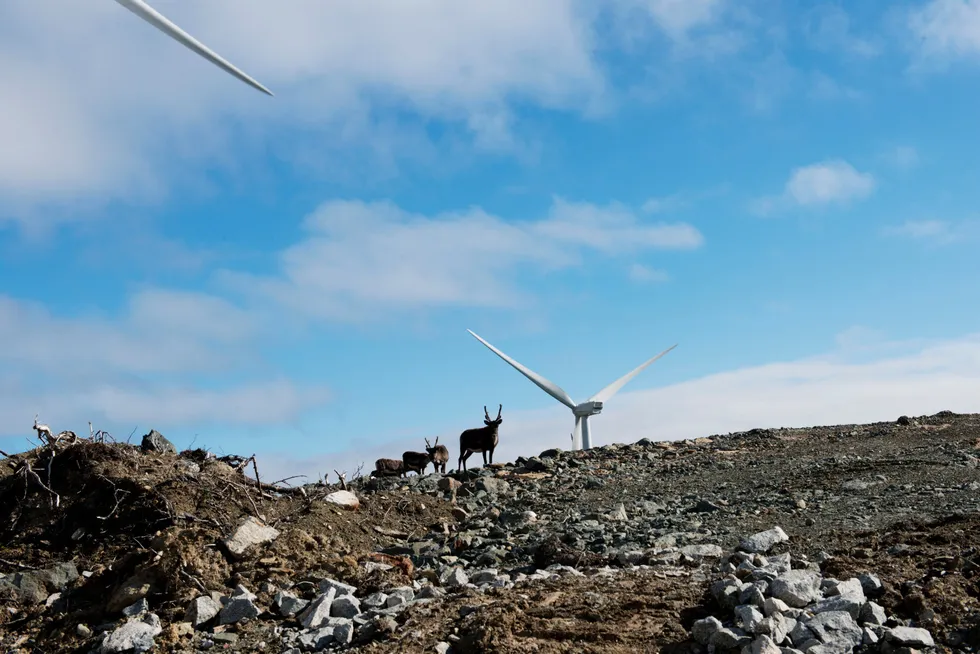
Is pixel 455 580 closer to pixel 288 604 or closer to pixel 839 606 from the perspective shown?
pixel 288 604

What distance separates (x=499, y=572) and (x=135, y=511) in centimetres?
467

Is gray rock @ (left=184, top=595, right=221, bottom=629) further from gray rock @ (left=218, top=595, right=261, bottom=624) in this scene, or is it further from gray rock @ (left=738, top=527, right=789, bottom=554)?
gray rock @ (left=738, top=527, right=789, bottom=554)

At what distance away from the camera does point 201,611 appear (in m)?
7.93

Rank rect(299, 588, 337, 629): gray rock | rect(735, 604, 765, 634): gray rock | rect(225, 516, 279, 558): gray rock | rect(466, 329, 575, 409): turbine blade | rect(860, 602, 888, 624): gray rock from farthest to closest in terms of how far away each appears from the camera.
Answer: rect(466, 329, 575, 409): turbine blade → rect(225, 516, 279, 558): gray rock → rect(299, 588, 337, 629): gray rock → rect(860, 602, 888, 624): gray rock → rect(735, 604, 765, 634): gray rock

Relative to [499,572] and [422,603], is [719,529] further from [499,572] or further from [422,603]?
[422,603]

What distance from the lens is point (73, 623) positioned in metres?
8.55

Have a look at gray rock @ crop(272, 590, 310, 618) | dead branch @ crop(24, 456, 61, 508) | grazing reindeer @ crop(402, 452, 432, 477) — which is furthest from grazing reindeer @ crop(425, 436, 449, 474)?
gray rock @ crop(272, 590, 310, 618)

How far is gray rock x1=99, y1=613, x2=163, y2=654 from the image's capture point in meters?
7.68

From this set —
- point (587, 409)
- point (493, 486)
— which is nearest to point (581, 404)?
point (587, 409)

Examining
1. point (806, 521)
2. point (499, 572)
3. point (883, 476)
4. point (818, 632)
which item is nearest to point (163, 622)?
point (499, 572)

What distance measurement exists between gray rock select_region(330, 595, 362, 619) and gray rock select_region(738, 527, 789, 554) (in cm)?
411

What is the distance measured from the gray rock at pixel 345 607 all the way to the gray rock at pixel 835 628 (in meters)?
3.62

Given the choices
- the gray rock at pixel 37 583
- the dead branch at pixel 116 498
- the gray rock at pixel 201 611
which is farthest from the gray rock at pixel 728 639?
the dead branch at pixel 116 498

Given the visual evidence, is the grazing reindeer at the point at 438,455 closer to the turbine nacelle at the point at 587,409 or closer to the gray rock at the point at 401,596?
the turbine nacelle at the point at 587,409
